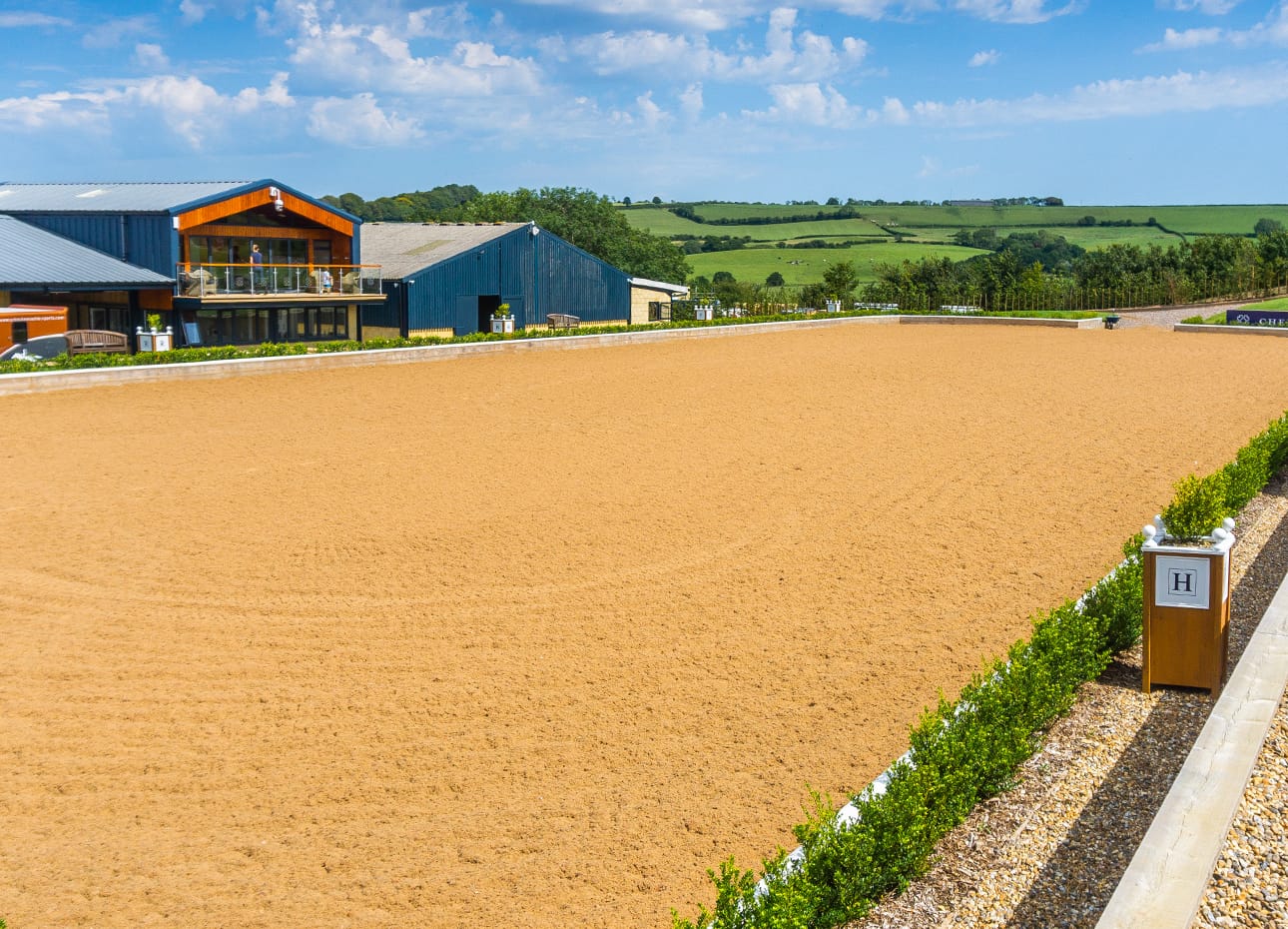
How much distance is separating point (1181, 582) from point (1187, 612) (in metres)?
0.21

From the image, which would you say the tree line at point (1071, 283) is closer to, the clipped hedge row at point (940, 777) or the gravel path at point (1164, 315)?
the gravel path at point (1164, 315)

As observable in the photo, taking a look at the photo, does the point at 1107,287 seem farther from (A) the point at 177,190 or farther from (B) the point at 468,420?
(B) the point at 468,420

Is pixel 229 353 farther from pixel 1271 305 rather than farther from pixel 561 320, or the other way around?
pixel 1271 305

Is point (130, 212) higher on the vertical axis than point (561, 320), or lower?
higher

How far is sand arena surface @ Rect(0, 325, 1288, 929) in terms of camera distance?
590 cm

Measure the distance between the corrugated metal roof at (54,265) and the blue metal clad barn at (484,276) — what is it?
9182 millimetres

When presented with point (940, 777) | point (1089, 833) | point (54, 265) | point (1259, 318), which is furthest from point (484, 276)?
point (1089, 833)

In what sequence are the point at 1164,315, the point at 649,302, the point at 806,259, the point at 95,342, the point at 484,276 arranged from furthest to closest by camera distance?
the point at 806,259 < the point at 1164,315 < the point at 649,302 < the point at 484,276 < the point at 95,342

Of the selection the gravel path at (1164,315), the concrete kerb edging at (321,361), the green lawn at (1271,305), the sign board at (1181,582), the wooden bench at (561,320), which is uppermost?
the green lawn at (1271,305)

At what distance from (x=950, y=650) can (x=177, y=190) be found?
30935mm

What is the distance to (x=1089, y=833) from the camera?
588cm

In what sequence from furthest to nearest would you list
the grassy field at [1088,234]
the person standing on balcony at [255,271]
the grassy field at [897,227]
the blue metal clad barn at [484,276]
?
the grassy field at [1088,234] → the grassy field at [897,227] → the blue metal clad barn at [484,276] → the person standing on balcony at [255,271]

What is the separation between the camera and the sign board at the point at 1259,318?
150 feet

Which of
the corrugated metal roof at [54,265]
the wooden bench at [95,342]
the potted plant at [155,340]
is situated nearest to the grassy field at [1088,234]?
the corrugated metal roof at [54,265]
